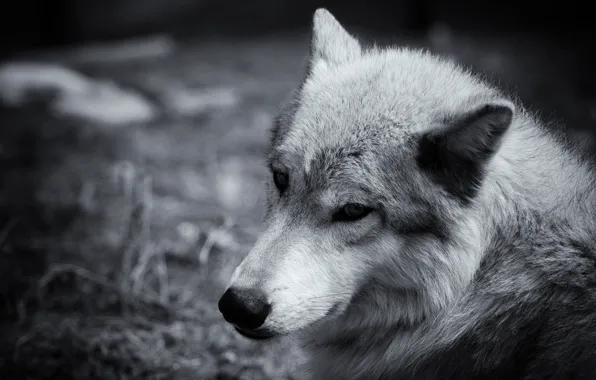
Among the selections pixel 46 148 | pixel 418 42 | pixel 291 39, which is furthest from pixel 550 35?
pixel 46 148

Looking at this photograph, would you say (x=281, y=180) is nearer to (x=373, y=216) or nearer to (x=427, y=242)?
(x=373, y=216)

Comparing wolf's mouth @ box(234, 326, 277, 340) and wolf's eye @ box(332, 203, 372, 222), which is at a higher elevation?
wolf's eye @ box(332, 203, 372, 222)

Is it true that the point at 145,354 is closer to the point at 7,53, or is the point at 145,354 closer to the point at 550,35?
the point at 7,53

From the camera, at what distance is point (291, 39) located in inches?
410

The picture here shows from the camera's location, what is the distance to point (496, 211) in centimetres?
279

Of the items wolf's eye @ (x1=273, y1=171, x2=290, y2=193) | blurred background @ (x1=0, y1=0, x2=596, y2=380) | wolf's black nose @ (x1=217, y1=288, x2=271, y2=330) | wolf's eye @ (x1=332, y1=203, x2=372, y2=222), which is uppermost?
wolf's eye @ (x1=332, y1=203, x2=372, y2=222)

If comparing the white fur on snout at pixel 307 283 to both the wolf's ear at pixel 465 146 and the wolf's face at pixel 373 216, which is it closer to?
the wolf's face at pixel 373 216

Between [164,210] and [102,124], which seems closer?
[164,210]

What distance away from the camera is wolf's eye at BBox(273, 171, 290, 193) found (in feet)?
9.87

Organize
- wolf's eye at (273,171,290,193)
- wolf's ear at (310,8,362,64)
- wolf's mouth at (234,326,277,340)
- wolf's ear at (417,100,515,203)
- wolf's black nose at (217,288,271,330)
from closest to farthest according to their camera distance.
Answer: wolf's ear at (417,100,515,203) < wolf's black nose at (217,288,271,330) < wolf's mouth at (234,326,277,340) < wolf's eye at (273,171,290,193) < wolf's ear at (310,8,362,64)

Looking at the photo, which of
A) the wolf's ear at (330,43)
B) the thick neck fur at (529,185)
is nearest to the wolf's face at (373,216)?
the thick neck fur at (529,185)

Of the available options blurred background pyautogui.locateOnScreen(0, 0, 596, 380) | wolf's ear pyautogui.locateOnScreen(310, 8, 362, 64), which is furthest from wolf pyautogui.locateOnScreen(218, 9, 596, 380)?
blurred background pyautogui.locateOnScreen(0, 0, 596, 380)

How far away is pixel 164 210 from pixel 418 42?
5.67m

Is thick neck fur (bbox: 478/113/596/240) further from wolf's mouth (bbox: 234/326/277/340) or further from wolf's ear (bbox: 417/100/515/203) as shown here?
wolf's mouth (bbox: 234/326/277/340)
